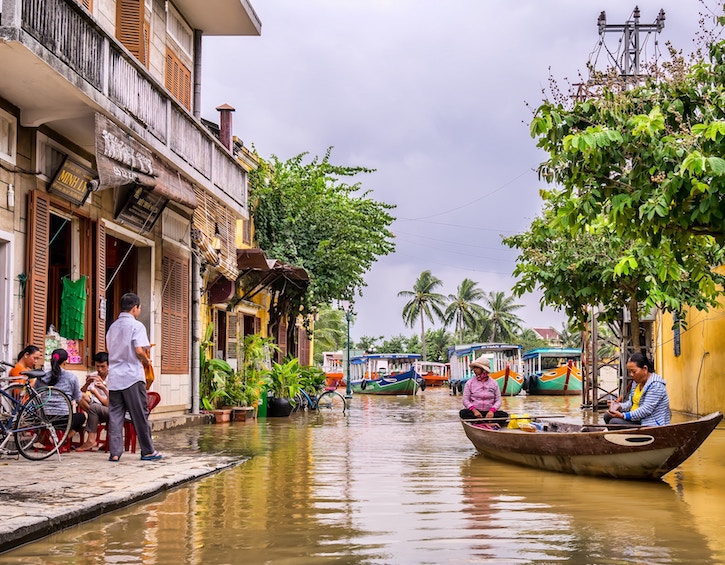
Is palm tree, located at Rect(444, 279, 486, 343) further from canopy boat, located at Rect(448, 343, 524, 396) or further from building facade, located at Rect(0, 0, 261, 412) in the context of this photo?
building facade, located at Rect(0, 0, 261, 412)

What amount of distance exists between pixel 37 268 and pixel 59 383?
6.39 feet

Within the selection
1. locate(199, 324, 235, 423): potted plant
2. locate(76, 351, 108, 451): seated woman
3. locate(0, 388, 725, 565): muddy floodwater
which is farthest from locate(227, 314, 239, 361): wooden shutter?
locate(76, 351, 108, 451): seated woman

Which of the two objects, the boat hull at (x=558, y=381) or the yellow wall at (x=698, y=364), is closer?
the yellow wall at (x=698, y=364)

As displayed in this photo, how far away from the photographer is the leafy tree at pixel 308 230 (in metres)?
27.3

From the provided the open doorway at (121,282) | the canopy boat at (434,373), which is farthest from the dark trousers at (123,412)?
the canopy boat at (434,373)

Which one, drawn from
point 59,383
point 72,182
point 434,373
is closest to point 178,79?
point 72,182

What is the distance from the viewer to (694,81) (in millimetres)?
10039

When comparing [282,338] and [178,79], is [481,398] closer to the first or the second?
[178,79]

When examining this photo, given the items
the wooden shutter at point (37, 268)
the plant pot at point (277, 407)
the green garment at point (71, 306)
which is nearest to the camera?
the wooden shutter at point (37, 268)

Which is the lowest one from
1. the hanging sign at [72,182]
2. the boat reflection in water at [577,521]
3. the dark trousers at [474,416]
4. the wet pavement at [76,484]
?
the boat reflection in water at [577,521]

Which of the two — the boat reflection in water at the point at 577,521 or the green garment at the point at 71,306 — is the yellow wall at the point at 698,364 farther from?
the green garment at the point at 71,306

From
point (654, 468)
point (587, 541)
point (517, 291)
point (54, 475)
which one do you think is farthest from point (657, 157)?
point (517, 291)

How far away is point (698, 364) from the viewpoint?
75.8 ft

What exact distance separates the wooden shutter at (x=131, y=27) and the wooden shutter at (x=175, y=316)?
3.84 meters
